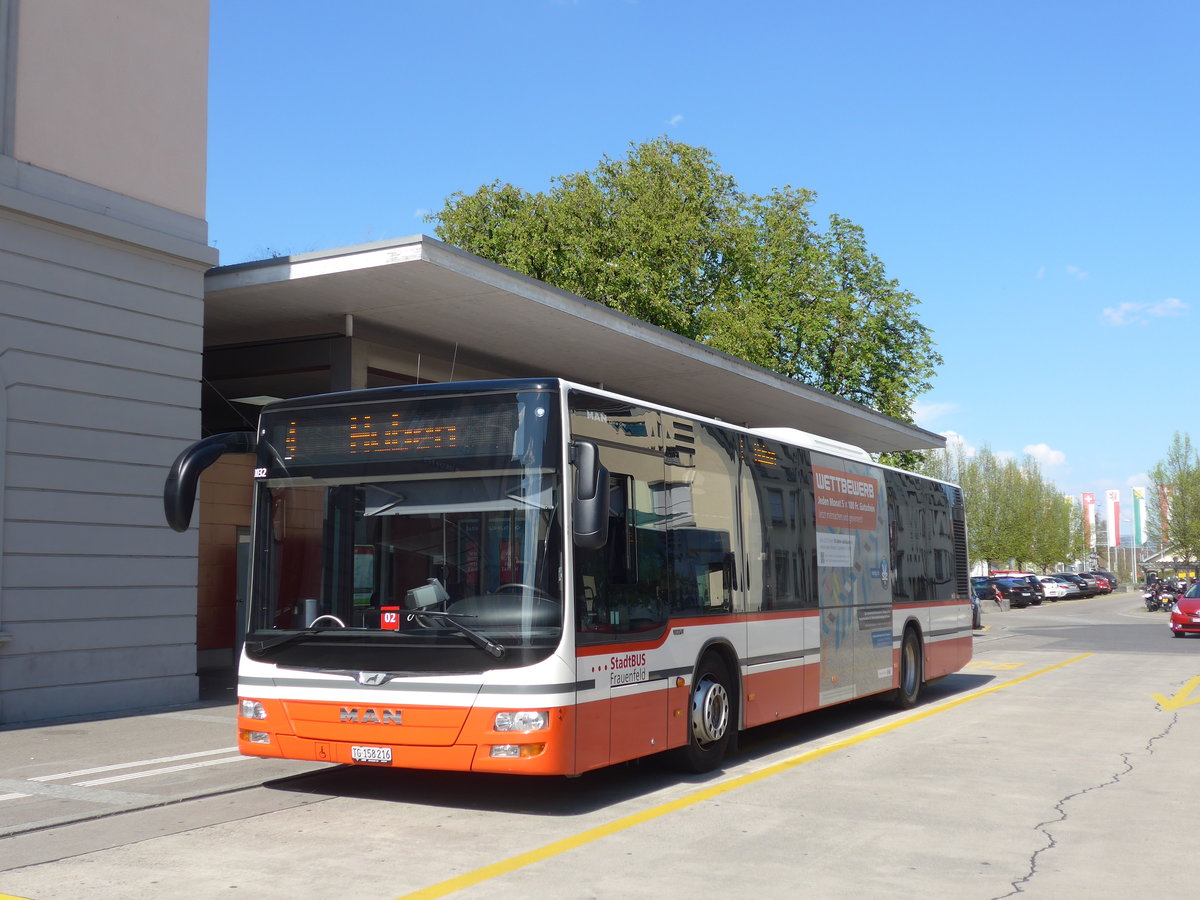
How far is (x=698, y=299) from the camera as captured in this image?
44.6 meters

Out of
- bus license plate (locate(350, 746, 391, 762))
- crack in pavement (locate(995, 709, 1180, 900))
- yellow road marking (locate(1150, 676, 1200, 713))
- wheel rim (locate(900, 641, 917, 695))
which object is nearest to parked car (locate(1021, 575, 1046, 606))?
yellow road marking (locate(1150, 676, 1200, 713))

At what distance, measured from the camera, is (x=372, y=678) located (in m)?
7.79

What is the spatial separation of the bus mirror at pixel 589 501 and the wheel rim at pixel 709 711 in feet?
8.09

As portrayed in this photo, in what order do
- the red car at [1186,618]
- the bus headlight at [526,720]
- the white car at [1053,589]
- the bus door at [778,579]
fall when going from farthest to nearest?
the white car at [1053,589]
the red car at [1186,618]
the bus door at [778,579]
the bus headlight at [526,720]

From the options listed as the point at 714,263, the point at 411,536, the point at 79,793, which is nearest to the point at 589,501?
the point at 411,536

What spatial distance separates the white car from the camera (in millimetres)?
68812

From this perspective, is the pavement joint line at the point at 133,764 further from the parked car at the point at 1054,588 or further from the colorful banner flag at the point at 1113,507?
the colorful banner flag at the point at 1113,507

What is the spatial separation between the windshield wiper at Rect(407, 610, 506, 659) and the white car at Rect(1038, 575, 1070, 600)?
66671mm

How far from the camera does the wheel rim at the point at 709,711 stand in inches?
365

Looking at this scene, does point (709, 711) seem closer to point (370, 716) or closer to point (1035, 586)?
point (370, 716)

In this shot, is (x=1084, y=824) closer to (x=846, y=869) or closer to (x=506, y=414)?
(x=846, y=869)

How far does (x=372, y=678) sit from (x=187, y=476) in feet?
5.94

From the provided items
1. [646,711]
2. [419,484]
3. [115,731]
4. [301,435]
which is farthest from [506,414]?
[115,731]

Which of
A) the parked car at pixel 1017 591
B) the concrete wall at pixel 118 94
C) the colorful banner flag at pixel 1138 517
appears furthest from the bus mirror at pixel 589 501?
the colorful banner flag at pixel 1138 517
